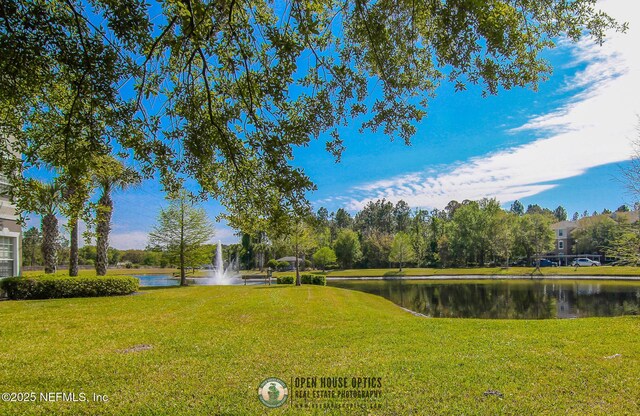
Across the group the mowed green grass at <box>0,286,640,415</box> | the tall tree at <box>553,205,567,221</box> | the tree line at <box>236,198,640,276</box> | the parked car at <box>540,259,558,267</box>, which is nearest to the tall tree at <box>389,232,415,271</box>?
the tree line at <box>236,198,640,276</box>

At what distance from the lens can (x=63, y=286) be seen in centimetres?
1730

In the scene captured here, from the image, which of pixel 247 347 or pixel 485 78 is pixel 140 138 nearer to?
pixel 485 78

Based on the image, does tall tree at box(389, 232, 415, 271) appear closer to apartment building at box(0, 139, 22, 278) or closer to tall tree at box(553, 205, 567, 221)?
apartment building at box(0, 139, 22, 278)

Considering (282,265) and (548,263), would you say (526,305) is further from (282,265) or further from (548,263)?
(548,263)

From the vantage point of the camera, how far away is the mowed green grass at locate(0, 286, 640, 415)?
496cm

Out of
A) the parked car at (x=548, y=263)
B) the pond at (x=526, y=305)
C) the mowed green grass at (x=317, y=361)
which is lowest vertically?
the parked car at (x=548, y=263)

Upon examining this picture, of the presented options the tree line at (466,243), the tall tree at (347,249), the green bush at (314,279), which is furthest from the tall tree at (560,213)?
the green bush at (314,279)

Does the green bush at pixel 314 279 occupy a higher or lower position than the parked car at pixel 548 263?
higher

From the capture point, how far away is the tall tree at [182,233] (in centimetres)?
2809

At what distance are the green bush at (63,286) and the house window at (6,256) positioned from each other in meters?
2.12

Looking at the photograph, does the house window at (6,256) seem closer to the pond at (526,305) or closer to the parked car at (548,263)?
the pond at (526,305)

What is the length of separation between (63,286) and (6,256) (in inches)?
143

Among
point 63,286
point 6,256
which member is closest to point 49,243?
point 6,256

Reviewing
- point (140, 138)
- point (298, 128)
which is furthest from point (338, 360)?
point (140, 138)
